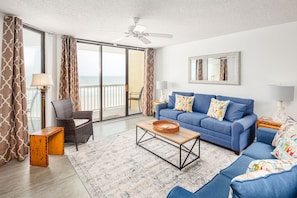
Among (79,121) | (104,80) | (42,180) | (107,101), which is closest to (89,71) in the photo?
(104,80)

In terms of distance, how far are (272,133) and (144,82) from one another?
4.22m

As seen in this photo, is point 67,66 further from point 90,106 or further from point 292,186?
point 292,186

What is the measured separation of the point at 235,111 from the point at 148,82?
10.5 ft

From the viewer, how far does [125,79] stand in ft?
18.5

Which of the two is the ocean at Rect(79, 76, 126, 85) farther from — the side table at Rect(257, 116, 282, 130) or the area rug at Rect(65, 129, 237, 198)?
the side table at Rect(257, 116, 282, 130)

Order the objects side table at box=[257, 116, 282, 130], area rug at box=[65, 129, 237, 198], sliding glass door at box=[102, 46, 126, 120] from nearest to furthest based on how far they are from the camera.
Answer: area rug at box=[65, 129, 237, 198], side table at box=[257, 116, 282, 130], sliding glass door at box=[102, 46, 126, 120]

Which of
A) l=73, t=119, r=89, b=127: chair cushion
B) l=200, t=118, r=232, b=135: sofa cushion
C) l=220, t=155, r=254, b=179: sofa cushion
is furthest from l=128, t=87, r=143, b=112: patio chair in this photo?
l=220, t=155, r=254, b=179: sofa cushion

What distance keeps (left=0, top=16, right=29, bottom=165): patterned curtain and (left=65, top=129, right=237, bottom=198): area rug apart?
813mm

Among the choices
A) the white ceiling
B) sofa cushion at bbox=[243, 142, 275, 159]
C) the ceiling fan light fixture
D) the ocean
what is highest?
the white ceiling

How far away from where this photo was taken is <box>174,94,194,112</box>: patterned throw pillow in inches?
170

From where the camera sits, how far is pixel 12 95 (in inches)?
108

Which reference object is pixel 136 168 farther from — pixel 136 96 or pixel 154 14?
pixel 136 96

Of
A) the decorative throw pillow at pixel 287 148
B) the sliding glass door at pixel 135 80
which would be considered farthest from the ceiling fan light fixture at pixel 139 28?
the sliding glass door at pixel 135 80

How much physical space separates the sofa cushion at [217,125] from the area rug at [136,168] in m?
0.36
